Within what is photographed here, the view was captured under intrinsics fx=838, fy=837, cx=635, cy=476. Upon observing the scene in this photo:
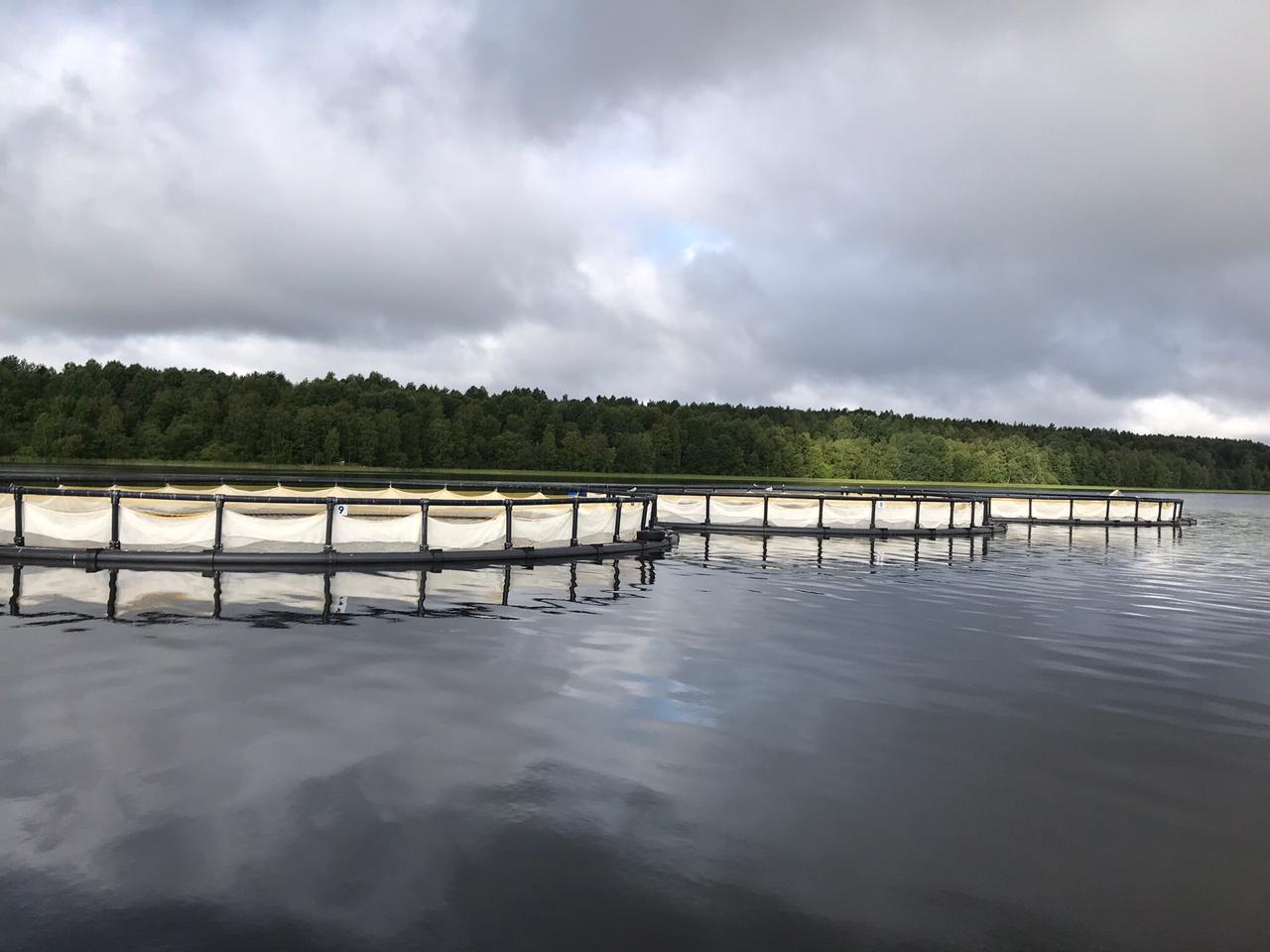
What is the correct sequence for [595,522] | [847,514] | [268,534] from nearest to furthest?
[268,534]
[595,522]
[847,514]

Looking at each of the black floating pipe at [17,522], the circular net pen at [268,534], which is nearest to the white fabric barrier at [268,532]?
the circular net pen at [268,534]

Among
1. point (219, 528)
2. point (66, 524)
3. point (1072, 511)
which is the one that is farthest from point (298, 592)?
point (1072, 511)

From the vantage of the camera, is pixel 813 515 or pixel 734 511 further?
pixel 734 511

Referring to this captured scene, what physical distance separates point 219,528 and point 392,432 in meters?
141

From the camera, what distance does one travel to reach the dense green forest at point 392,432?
142125mm

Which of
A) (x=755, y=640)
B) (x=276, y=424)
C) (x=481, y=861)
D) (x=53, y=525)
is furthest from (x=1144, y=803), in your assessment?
(x=276, y=424)

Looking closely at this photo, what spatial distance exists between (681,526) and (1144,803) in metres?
30.5

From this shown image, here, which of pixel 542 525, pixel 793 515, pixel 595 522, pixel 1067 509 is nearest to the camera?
pixel 542 525

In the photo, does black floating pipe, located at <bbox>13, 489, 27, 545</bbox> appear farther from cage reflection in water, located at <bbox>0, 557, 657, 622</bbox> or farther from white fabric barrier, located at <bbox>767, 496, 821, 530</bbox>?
white fabric barrier, located at <bbox>767, 496, 821, 530</bbox>

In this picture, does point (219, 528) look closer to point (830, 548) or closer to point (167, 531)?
point (167, 531)

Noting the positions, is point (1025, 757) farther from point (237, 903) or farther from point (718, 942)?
point (237, 903)

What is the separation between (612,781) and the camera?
7148 millimetres

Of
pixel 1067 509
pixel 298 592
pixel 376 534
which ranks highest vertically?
pixel 1067 509

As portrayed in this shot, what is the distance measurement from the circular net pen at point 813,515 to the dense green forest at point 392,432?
405ft
